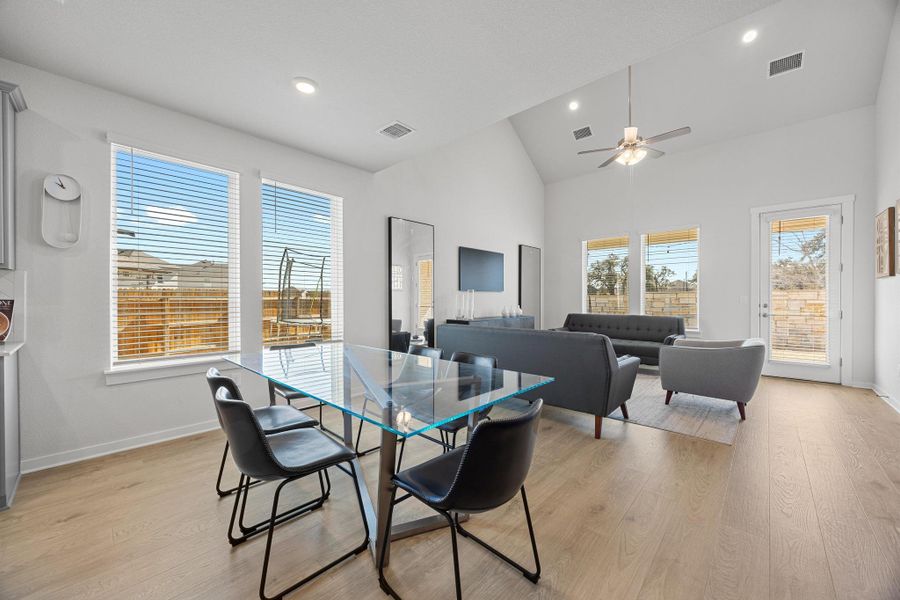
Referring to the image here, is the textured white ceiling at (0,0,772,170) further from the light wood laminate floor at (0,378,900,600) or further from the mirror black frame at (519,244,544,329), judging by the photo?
the mirror black frame at (519,244,544,329)

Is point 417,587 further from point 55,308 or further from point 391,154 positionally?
point 391,154

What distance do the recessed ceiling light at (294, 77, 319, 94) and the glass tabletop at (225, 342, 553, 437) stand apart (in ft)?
6.37

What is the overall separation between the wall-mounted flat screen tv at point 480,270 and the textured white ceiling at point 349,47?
9.26ft

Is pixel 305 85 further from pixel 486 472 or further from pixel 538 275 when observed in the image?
pixel 538 275

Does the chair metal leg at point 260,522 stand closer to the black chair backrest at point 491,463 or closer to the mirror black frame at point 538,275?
the black chair backrest at point 491,463

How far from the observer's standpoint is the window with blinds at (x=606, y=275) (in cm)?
659

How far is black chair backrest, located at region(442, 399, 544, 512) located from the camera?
117cm

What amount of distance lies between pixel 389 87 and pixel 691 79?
15.1ft

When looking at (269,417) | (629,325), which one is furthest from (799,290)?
(269,417)

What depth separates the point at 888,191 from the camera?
153 inches

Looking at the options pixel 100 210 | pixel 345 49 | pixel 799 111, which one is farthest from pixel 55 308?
pixel 799 111

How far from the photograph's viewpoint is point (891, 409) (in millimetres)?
3643

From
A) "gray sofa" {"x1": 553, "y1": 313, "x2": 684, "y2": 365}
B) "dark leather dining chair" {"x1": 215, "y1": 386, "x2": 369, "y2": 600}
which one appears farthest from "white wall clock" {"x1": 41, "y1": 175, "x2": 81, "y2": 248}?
"gray sofa" {"x1": 553, "y1": 313, "x2": 684, "y2": 365}

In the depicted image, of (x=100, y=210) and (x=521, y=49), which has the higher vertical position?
(x=521, y=49)
